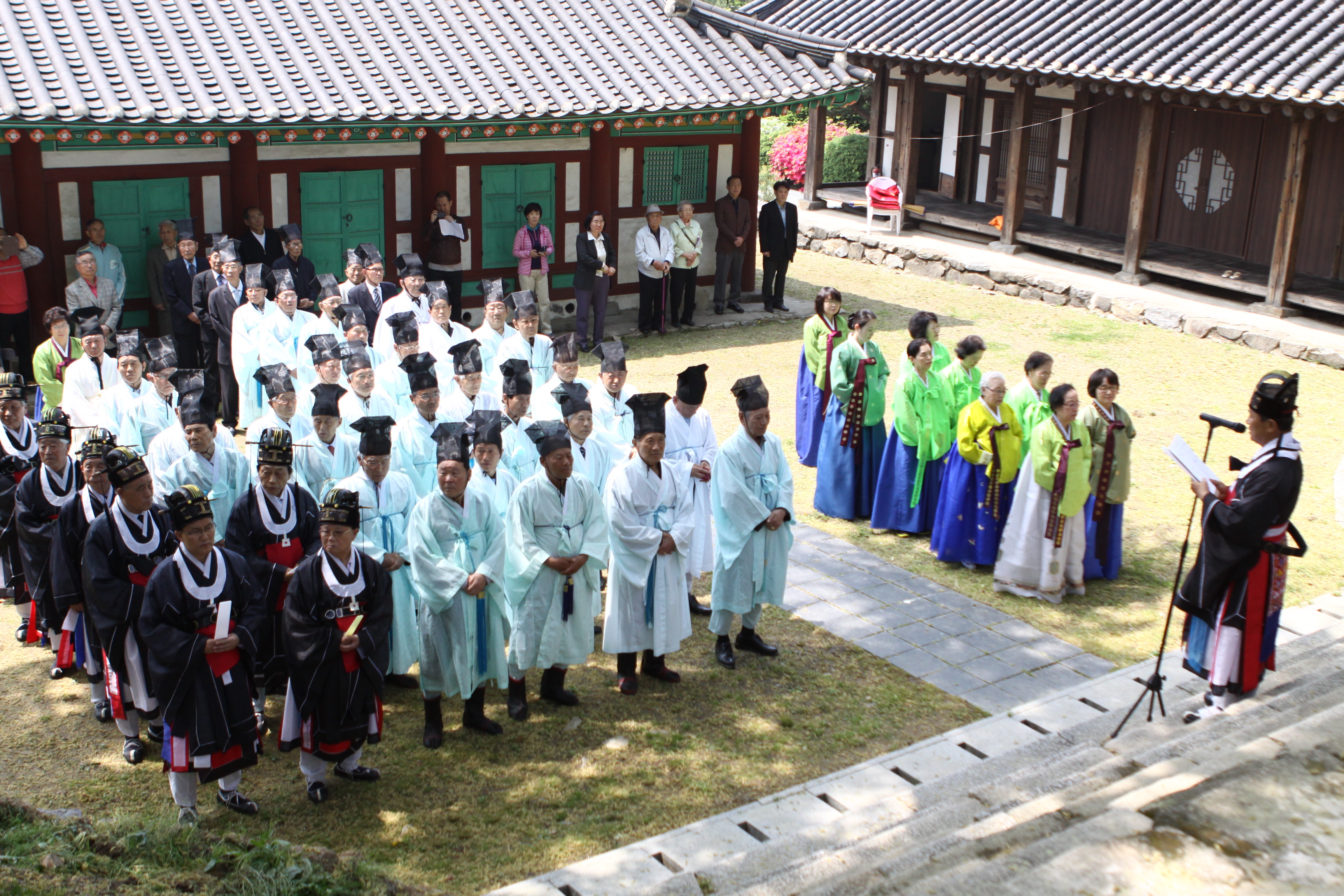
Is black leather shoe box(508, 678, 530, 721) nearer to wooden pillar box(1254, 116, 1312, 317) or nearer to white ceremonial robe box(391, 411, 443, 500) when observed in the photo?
white ceremonial robe box(391, 411, 443, 500)

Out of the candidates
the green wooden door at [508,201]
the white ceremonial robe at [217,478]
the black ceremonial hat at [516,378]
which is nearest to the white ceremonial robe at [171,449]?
the white ceremonial robe at [217,478]

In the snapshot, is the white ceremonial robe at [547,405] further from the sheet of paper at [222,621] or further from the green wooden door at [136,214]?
the green wooden door at [136,214]

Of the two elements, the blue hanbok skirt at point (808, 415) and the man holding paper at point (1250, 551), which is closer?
the man holding paper at point (1250, 551)

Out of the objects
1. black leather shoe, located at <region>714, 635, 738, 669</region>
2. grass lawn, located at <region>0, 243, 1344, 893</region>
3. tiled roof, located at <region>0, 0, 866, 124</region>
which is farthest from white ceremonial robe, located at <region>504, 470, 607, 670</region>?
tiled roof, located at <region>0, 0, 866, 124</region>

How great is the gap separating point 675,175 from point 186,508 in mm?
12136

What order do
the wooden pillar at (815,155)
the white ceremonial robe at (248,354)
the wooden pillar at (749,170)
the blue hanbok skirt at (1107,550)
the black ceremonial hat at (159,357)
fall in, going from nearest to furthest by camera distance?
the black ceremonial hat at (159,357) < the blue hanbok skirt at (1107,550) < the white ceremonial robe at (248,354) < the wooden pillar at (749,170) < the wooden pillar at (815,155)

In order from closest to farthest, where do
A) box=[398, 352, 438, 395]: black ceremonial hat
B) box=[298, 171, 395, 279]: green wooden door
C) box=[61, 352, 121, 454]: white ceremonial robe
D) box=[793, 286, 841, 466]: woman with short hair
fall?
1. box=[398, 352, 438, 395]: black ceremonial hat
2. box=[61, 352, 121, 454]: white ceremonial robe
3. box=[793, 286, 841, 466]: woman with short hair
4. box=[298, 171, 395, 279]: green wooden door

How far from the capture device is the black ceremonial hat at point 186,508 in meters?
5.62

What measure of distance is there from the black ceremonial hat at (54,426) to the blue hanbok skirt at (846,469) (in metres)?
5.51

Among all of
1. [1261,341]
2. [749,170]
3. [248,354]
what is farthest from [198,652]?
[1261,341]

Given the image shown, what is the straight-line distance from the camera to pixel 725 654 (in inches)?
299

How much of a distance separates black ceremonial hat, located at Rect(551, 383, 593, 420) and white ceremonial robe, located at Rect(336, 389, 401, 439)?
1.11 m

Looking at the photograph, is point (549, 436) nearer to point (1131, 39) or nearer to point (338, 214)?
point (338, 214)

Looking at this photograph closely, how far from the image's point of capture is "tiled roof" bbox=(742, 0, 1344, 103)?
15.3 metres
